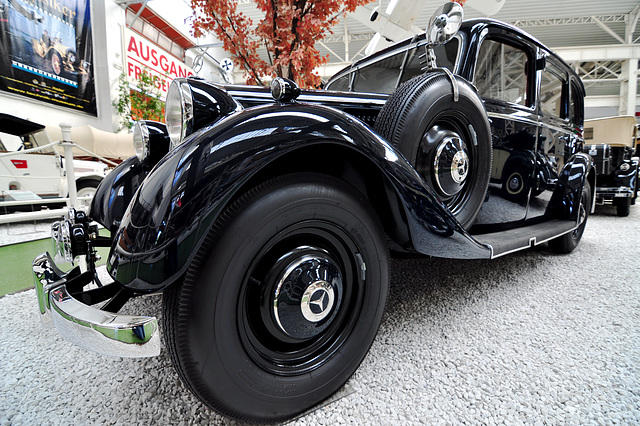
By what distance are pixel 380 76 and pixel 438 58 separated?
0.42 metres

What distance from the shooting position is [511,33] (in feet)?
6.91

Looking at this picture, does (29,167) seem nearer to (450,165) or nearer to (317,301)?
(317,301)

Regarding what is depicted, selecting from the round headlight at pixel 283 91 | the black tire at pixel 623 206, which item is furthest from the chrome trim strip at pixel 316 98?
the black tire at pixel 623 206

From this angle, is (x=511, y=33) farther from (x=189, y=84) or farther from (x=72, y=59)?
(x=72, y=59)

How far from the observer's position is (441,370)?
1.25 m

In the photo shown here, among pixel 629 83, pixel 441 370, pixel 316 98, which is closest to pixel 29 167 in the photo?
pixel 316 98

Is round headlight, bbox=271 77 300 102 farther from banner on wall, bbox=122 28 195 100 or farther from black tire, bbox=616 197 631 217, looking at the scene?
banner on wall, bbox=122 28 195 100

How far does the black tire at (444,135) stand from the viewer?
1400 mm

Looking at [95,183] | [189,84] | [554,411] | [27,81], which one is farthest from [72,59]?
[554,411]

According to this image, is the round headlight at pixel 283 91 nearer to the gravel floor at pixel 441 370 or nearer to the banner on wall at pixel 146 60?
the gravel floor at pixel 441 370

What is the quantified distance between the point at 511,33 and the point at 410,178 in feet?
5.67

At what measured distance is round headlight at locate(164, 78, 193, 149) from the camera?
1.28 metres

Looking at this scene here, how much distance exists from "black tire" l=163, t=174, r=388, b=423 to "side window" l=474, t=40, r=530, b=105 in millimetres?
1482

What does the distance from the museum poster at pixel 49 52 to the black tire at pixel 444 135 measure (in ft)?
29.4
